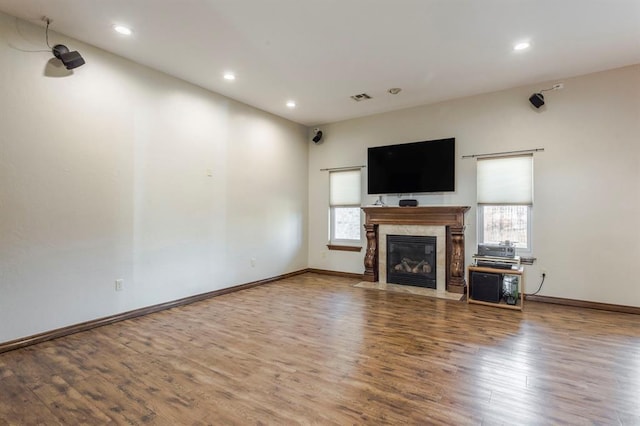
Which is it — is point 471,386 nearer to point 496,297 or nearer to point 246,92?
point 496,297

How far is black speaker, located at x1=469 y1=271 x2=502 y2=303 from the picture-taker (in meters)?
4.11

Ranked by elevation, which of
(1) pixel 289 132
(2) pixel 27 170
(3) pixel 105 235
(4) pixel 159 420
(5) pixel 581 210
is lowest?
(4) pixel 159 420

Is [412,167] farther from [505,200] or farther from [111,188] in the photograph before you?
[111,188]

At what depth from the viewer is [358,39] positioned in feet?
10.6

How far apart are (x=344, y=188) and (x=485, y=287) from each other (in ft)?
9.83

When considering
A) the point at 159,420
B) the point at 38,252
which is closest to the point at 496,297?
the point at 159,420

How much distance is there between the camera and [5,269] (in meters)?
2.81

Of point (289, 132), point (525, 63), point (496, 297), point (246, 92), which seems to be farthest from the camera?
point (289, 132)

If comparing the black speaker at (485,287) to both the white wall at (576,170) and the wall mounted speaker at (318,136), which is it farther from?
the wall mounted speaker at (318,136)

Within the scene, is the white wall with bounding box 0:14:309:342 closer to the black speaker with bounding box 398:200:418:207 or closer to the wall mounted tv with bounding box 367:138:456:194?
the wall mounted tv with bounding box 367:138:456:194

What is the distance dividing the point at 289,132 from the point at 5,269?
4454mm

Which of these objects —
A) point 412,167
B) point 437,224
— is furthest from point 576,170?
point 412,167

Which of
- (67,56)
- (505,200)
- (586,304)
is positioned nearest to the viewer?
(67,56)

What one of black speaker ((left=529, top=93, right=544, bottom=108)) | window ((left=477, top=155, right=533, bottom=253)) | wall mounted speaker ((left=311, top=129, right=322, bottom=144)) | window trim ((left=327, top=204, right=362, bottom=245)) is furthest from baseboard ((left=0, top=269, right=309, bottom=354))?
black speaker ((left=529, top=93, right=544, bottom=108))
